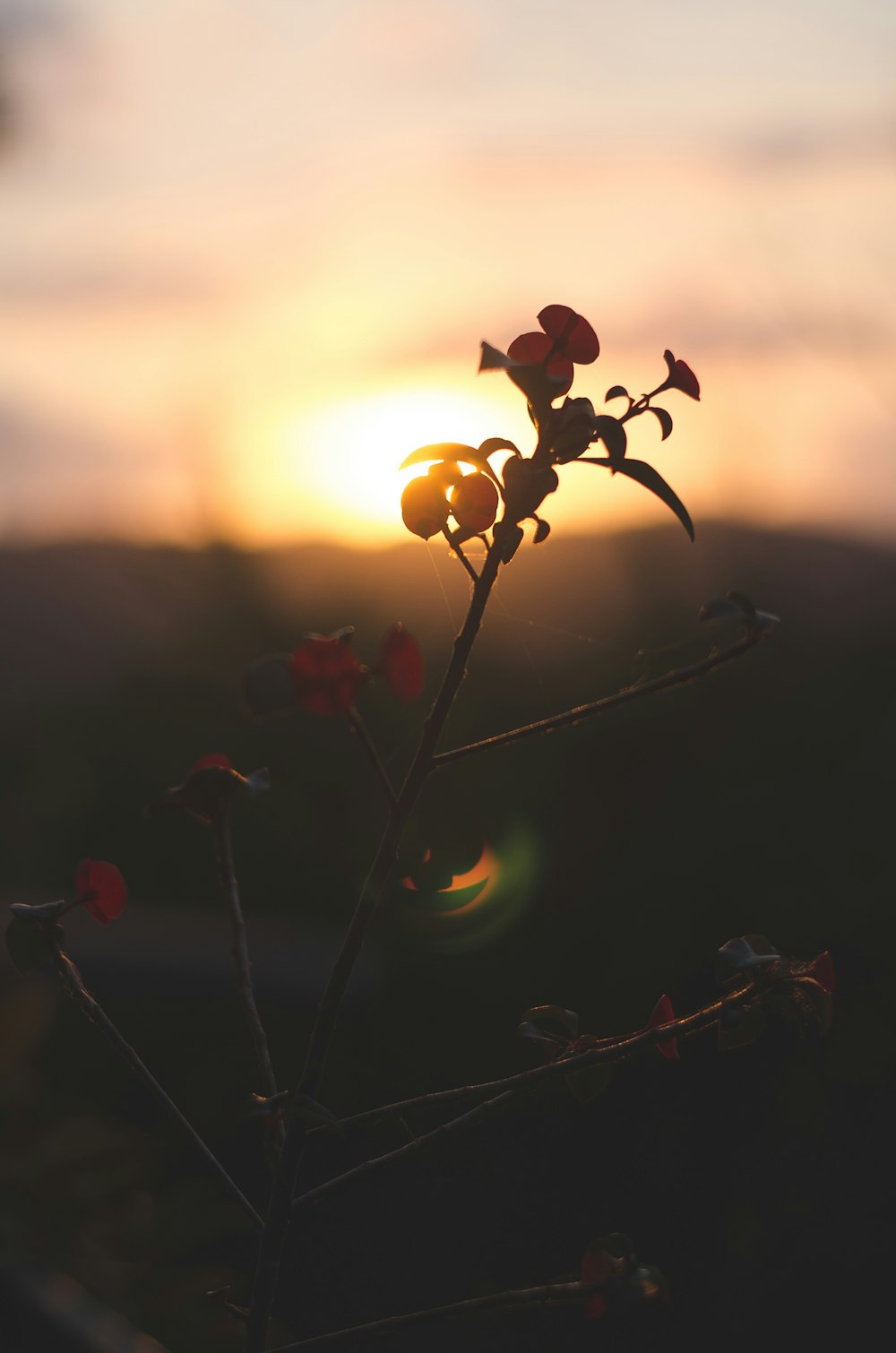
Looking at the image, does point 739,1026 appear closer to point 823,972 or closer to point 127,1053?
point 823,972

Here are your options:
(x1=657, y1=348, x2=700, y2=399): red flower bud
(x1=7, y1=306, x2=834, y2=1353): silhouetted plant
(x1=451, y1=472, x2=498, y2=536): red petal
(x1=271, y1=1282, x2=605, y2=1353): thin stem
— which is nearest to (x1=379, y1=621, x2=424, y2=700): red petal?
(x1=7, y1=306, x2=834, y2=1353): silhouetted plant

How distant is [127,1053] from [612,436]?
474mm

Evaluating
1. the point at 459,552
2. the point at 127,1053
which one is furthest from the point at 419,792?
the point at 127,1053

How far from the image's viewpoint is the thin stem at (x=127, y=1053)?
0.61m

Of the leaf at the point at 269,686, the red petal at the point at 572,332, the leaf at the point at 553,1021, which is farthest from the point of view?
the leaf at the point at 553,1021

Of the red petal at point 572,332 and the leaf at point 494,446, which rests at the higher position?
the red petal at point 572,332

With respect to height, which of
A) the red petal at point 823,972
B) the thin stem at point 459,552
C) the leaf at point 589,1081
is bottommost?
the leaf at point 589,1081

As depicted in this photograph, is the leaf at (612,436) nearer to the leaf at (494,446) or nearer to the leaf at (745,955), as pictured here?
the leaf at (494,446)

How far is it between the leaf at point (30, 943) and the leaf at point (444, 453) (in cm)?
35

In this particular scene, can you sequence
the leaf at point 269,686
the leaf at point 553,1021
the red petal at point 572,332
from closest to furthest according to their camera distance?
the leaf at point 269,686 → the red petal at point 572,332 → the leaf at point 553,1021

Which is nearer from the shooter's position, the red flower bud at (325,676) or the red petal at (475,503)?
the red flower bud at (325,676)

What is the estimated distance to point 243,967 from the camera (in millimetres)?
674

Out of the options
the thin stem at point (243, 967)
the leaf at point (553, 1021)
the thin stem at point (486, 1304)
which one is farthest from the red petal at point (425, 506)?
the thin stem at point (486, 1304)

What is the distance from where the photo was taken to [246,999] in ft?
2.20
